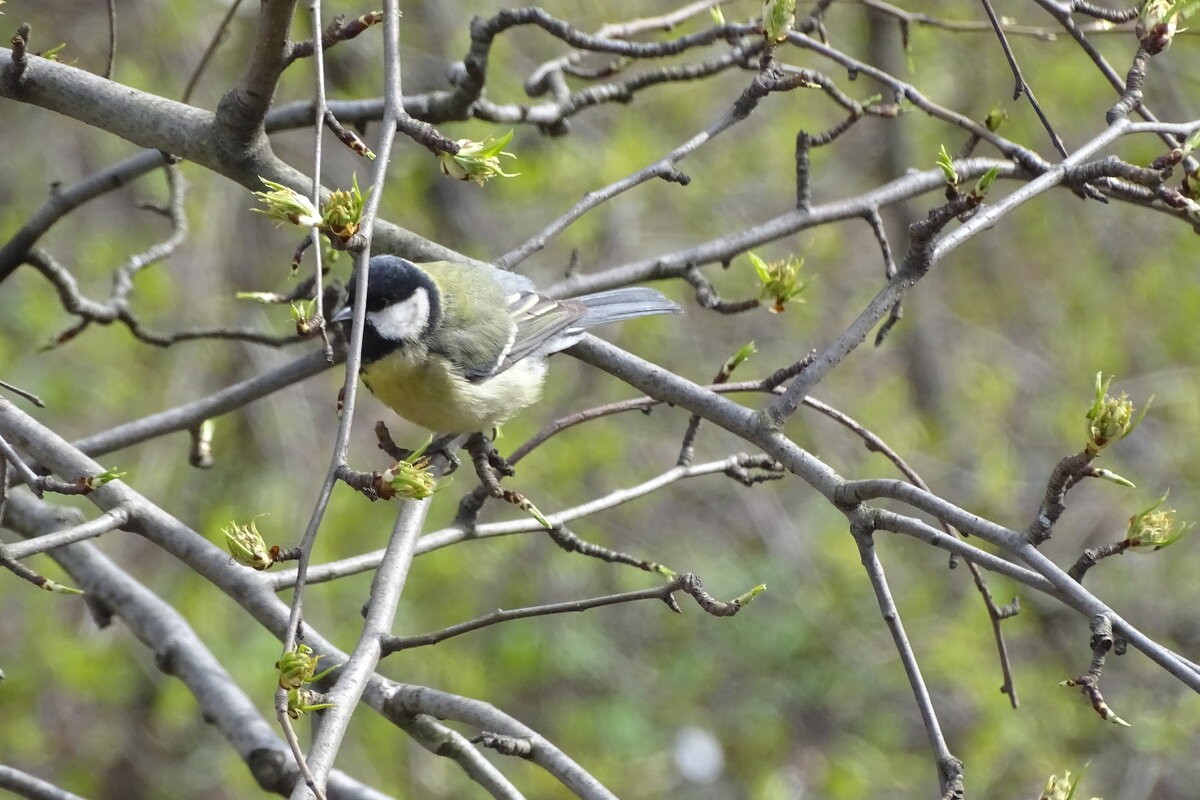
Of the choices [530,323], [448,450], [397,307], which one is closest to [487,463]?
[448,450]

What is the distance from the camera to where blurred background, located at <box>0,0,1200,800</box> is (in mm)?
5426

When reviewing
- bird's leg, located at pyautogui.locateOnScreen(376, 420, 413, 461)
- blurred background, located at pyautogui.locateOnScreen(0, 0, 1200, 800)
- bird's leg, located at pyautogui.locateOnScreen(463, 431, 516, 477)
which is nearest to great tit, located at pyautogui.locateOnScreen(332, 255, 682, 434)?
bird's leg, located at pyautogui.locateOnScreen(463, 431, 516, 477)

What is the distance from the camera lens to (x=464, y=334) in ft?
10.1

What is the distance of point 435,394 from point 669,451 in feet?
12.3

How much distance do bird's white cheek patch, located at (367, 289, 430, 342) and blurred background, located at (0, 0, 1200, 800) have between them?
245cm

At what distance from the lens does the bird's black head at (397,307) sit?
270 cm

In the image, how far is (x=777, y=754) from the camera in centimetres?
621

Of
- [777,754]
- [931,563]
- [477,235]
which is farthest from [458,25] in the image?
[777,754]

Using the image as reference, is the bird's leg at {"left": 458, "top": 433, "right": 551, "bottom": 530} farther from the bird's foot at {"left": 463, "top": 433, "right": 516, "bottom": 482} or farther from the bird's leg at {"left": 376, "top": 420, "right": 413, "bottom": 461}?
the bird's leg at {"left": 376, "top": 420, "right": 413, "bottom": 461}

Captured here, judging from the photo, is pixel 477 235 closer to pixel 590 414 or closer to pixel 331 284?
pixel 331 284

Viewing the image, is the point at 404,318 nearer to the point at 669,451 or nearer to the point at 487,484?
the point at 487,484

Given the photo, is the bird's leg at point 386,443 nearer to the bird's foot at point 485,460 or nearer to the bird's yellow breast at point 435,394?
the bird's foot at point 485,460

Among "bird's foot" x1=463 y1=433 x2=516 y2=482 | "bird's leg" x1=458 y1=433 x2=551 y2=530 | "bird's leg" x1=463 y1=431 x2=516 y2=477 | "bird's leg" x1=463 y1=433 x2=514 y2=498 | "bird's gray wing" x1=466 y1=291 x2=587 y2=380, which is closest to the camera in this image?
"bird's leg" x1=458 y1=433 x2=551 y2=530

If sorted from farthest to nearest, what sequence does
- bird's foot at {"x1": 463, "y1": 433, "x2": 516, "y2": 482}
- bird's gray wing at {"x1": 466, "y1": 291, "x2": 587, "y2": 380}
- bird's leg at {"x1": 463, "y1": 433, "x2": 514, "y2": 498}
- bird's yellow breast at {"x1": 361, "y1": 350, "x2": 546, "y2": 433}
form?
bird's gray wing at {"x1": 466, "y1": 291, "x2": 587, "y2": 380}
bird's yellow breast at {"x1": 361, "y1": 350, "x2": 546, "y2": 433}
bird's foot at {"x1": 463, "y1": 433, "x2": 516, "y2": 482}
bird's leg at {"x1": 463, "y1": 433, "x2": 514, "y2": 498}
